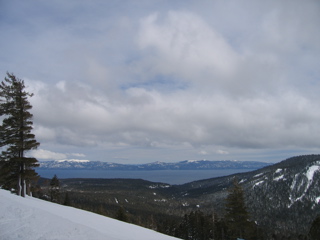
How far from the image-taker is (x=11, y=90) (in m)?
24.8

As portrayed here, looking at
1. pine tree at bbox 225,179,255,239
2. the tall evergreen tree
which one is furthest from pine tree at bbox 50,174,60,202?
pine tree at bbox 225,179,255,239

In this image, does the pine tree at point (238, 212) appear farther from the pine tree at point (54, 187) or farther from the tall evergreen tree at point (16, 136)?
the pine tree at point (54, 187)

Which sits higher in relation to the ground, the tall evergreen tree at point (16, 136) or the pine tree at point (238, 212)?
the tall evergreen tree at point (16, 136)

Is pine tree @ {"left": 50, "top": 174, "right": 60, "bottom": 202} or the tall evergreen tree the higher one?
the tall evergreen tree

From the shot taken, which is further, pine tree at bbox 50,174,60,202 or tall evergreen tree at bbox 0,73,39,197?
pine tree at bbox 50,174,60,202

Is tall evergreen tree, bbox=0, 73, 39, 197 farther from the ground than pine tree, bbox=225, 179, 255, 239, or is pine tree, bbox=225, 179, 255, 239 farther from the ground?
tall evergreen tree, bbox=0, 73, 39, 197

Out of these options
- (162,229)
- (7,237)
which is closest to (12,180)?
(7,237)

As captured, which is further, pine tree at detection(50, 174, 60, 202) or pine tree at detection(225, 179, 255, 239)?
pine tree at detection(50, 174, 60, 202)

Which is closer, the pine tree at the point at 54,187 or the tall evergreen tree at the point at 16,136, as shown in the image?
the tall evergreen tree at the point at 16,136

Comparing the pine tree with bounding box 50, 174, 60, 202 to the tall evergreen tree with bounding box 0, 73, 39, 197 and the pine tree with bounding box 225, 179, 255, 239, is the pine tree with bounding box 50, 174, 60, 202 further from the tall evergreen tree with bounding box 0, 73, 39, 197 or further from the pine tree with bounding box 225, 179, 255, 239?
the pine tree with bounding box 225, 179, 255, 239

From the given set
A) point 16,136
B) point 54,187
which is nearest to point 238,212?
point 16,136

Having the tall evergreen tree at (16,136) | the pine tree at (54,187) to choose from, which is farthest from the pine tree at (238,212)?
the pine tree at (54,187)

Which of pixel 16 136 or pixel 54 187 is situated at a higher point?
pixel 16 136

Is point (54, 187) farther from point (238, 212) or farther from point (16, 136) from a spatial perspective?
point (238, 212)
